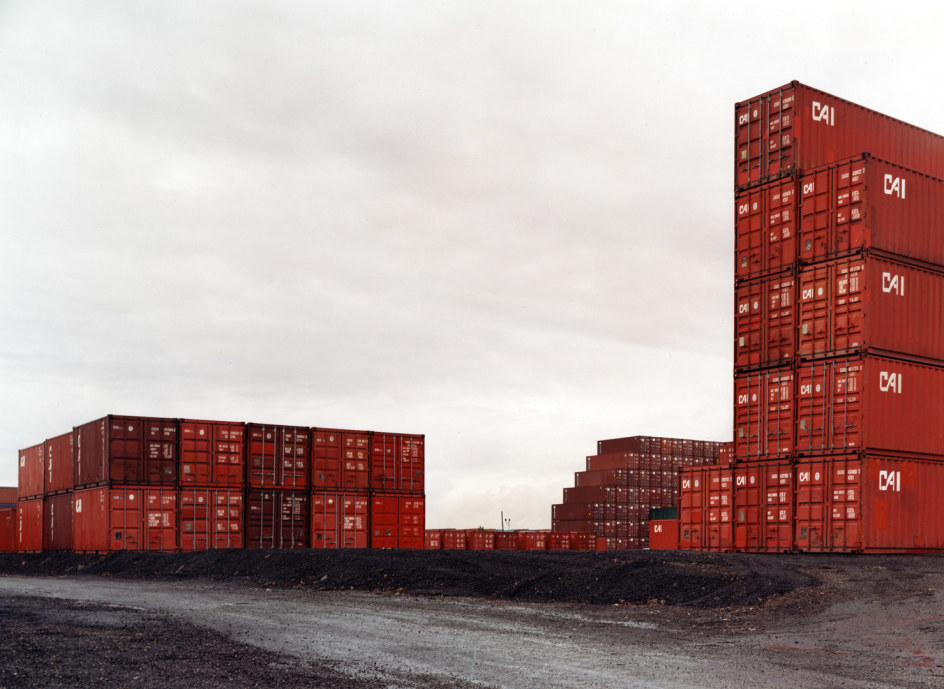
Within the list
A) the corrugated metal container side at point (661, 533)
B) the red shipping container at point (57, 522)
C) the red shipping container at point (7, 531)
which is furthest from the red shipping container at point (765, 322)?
the red shipping container at point (7, 531)

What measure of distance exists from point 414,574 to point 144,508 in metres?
15.2

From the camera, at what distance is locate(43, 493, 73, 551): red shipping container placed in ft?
132

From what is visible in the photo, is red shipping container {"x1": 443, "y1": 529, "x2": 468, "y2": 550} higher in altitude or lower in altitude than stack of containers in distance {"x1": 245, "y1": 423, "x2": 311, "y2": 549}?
lower

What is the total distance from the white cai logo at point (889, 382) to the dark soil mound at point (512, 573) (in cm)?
522

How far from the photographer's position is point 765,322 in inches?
1054

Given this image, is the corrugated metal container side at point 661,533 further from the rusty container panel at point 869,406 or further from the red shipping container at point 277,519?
the red shipping container at point 277,519

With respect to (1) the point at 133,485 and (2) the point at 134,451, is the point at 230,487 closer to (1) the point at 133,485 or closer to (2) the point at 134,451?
(1) the point at 133,485

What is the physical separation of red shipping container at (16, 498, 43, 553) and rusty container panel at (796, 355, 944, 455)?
34.9 metres

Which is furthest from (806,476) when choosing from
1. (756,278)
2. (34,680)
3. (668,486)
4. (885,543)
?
(668,486)

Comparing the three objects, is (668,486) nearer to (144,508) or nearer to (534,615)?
(144,508)

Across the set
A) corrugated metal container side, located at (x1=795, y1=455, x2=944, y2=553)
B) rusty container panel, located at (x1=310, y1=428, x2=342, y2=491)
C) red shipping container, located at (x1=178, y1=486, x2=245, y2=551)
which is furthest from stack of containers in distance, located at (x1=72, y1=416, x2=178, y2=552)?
corrugated metal container side, located at (x1=795, y1=455, x2=944, y2=553)

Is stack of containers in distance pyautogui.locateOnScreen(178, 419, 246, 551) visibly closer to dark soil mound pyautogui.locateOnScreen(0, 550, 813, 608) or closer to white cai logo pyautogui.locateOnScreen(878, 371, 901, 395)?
dark soil mound pyautogui.locateOnScreen(0, 550, 813, 608)

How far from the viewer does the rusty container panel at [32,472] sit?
44438 mm

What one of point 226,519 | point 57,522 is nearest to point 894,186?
point 226,519
